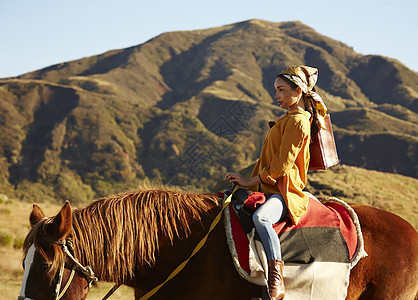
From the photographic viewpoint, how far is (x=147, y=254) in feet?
10.8

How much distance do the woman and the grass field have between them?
5.30 m

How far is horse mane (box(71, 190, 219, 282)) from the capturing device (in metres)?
3.13

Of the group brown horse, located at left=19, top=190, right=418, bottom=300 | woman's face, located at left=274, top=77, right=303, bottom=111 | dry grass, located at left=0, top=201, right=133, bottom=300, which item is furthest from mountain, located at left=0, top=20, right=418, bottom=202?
woman's face, located at left=274, top=77, right=303, bottom=111

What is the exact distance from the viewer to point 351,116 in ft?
212

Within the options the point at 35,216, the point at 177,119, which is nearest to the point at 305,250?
the point at 35,216

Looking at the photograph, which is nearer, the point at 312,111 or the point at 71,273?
the point at 71,273

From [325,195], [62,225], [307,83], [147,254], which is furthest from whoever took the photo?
[325,195]

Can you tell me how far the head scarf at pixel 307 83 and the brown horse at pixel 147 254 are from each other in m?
1.25

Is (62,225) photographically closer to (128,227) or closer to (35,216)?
(35,216)

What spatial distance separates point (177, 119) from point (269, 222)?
62594 mm

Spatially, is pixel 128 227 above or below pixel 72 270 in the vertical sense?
above

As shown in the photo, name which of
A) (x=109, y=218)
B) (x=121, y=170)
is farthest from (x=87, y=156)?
(x=109, y=218)

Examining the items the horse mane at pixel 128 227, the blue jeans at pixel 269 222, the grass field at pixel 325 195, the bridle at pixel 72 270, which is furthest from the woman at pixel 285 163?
the grass field at pixel 325 195

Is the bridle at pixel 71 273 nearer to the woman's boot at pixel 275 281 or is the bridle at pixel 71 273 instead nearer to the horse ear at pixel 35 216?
the horse ear at pixel 35 216
